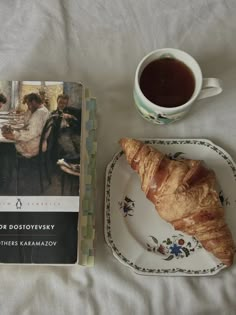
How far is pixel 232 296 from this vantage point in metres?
0.76

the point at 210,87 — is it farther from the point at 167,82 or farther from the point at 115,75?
the point at 115,75

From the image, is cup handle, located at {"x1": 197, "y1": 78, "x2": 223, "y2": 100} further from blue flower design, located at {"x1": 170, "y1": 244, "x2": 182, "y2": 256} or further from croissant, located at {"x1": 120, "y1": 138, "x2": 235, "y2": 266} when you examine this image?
blue flower design, located at {"x1": 170, "y1": 244, "x2": 182, "y2": 256}

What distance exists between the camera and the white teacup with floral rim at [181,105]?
0.72m

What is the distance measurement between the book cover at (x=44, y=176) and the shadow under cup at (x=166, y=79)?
0.11 metres

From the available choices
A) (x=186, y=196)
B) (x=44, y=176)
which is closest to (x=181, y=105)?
(x=186, y=196)

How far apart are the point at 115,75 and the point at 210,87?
0.20 meters

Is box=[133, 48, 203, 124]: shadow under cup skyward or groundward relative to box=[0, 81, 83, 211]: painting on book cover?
skyward

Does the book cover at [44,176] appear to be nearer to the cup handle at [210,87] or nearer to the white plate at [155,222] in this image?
the white plate at [155,222]

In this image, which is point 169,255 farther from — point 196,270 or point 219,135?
point 219,135

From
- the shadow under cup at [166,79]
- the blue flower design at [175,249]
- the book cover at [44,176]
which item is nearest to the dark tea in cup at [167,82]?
the shadow under cup at [166,79]

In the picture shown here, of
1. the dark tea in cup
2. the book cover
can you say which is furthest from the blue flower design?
the dark tea in cup

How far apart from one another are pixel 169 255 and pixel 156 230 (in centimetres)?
5

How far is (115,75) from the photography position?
839 millimetres

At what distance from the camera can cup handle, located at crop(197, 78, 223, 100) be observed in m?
0.73
